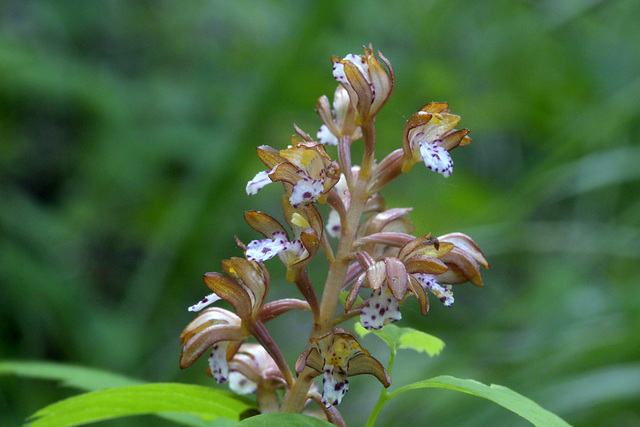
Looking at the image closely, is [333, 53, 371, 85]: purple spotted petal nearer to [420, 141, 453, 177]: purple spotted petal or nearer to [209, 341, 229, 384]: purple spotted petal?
[420, 141, 453, 177]: purple spotted petal

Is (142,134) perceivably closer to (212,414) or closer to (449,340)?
(449,340)

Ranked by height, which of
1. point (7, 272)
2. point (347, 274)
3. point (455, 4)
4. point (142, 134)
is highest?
point (455, 4)

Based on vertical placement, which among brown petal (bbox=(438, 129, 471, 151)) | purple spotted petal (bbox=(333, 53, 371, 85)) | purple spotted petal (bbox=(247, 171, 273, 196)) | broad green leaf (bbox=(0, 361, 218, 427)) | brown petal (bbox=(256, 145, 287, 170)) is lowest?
broad green leaf (bbox=(0, 361, 218, 427))

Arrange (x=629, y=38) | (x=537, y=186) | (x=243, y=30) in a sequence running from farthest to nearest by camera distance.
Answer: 1. (x=243, y=30)
2. (x=629, y=38)
3. (x=537, y=186)

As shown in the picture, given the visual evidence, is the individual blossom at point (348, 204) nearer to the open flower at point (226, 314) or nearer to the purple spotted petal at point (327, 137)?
the purple spotted petal at point (327, 137)

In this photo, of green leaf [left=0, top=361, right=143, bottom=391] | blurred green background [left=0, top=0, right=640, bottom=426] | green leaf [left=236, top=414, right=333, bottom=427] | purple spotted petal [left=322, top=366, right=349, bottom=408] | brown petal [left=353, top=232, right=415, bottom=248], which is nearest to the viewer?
green leaf [left=236, top=414, right=333, bottom=427]

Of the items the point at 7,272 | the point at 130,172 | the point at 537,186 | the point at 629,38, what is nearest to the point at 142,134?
the point at 130,172

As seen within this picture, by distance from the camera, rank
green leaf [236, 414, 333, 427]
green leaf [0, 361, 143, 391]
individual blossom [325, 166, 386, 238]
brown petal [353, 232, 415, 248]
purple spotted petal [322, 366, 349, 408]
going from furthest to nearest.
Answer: green leaf [0, 361, 143, 391] → individual blossom [325, 166, 386, 238] → brown petal [353, 232, 415, 248] → purple spotted petal [322, 366, 349, 408] → green leaf [236, 414, 333, 427]

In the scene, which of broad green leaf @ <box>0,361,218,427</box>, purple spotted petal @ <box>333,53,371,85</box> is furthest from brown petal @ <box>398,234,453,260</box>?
broad green leaf @ <box>0,361,218,427</box>

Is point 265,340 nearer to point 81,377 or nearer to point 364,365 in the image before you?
point 364,365
